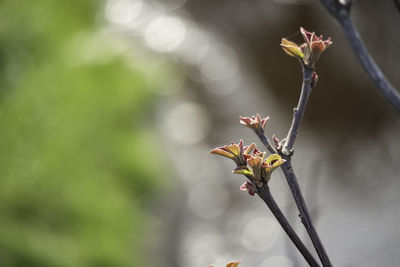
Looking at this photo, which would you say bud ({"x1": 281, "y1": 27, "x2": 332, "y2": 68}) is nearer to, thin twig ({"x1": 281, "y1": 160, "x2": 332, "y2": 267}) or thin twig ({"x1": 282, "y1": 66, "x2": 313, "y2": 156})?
thin twig ({"x1": 282, "y1": 66, "x2": 313, "y2": 156})

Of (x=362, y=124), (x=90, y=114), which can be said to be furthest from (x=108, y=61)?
(x=362, y=124)

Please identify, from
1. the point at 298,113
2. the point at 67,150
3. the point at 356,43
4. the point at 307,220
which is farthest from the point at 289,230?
the point at 67,150

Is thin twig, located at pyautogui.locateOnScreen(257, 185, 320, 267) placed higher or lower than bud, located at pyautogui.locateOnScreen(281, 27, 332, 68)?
lower

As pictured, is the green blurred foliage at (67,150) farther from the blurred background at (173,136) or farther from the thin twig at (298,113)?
the thin twig at (298,113)

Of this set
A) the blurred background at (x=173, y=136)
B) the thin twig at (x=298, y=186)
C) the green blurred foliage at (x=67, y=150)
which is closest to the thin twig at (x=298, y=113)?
the thin twig at (x=298, y=186)

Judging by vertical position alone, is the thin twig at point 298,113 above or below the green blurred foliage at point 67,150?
below

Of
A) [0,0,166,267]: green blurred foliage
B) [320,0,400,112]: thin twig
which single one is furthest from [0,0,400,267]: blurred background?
[320,0,400,112]: thin twig

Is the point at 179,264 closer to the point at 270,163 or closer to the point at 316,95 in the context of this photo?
the point at 316,95

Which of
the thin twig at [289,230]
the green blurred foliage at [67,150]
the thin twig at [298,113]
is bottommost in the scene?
the thin twig at [289,230]

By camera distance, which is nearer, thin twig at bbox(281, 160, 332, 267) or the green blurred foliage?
thin twig at bbox(281, 160, 332, 267)
